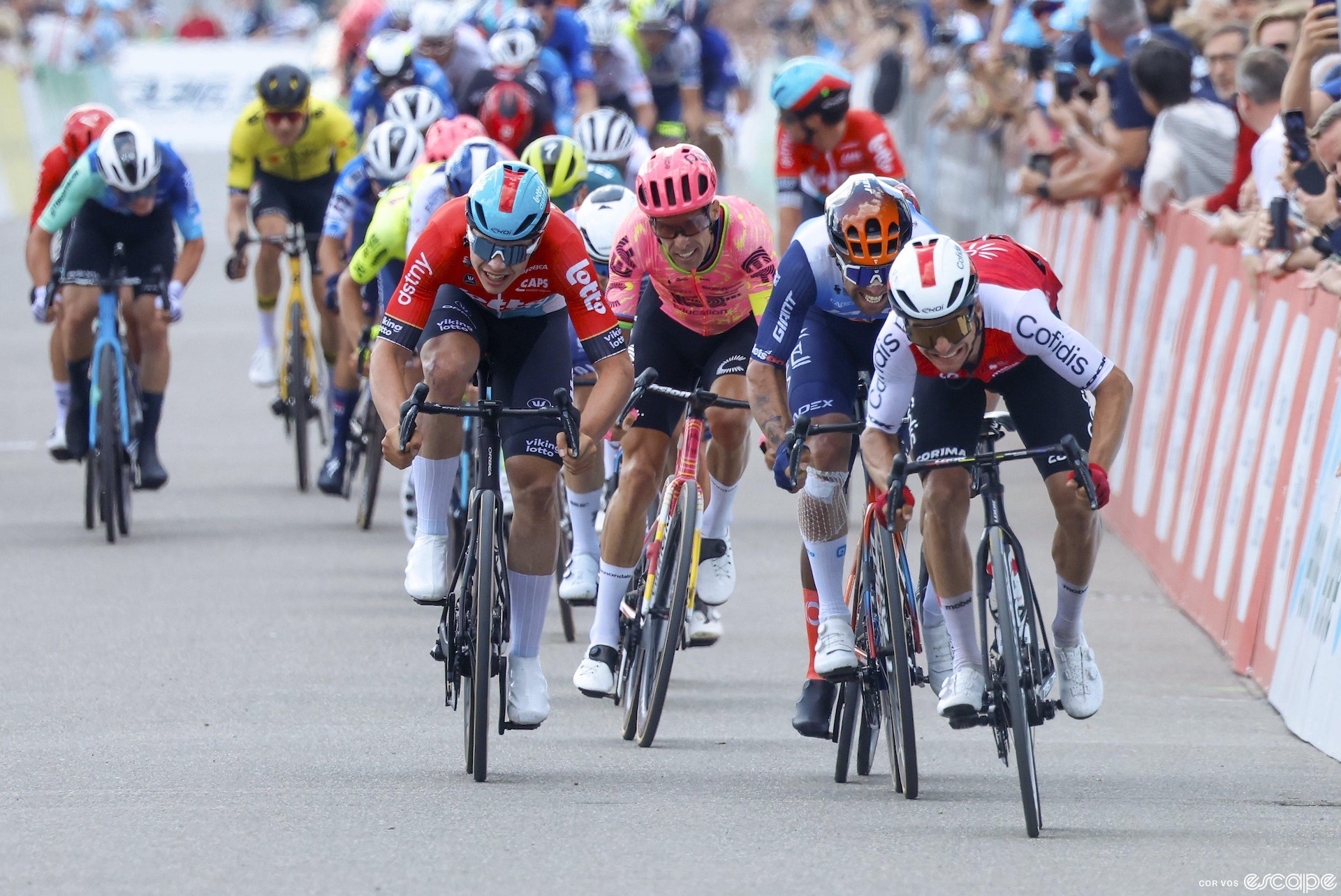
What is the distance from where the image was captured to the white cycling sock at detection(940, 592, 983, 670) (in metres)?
6.91

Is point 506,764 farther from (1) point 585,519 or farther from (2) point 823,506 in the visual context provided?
(1) point 585,519

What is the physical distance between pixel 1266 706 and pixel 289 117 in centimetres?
777

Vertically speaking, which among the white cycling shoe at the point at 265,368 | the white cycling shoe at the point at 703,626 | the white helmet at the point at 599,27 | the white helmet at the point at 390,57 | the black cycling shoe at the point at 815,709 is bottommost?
the white cycling shoe at the point at 265,368

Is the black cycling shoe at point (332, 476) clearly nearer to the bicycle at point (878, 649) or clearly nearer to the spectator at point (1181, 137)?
the spectator at point (1181, 137)

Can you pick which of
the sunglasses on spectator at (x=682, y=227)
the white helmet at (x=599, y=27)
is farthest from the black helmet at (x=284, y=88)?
the sunglasses on spectator at (x=682, y=227)

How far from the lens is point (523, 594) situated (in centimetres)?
757

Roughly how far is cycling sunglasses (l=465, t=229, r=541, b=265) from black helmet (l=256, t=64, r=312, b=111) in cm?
714

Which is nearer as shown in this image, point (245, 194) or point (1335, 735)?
point (1335, 735)

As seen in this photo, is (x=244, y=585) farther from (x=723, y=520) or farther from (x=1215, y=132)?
(x=1215, y=132)

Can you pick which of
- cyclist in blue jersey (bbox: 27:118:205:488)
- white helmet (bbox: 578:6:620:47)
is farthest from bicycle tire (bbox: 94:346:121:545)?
white helmet (bbox: 578:6:620:47)

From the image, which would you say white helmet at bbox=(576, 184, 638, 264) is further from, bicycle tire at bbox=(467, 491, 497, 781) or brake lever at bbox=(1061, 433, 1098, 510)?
brake lever at bbox=(1061, 433, 1098, 510)

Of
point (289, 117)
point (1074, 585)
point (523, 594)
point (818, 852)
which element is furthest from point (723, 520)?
point (289, 117)

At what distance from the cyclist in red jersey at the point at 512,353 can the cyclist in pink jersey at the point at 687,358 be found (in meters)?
0.55

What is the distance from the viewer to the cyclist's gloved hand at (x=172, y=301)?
12.4 meters
